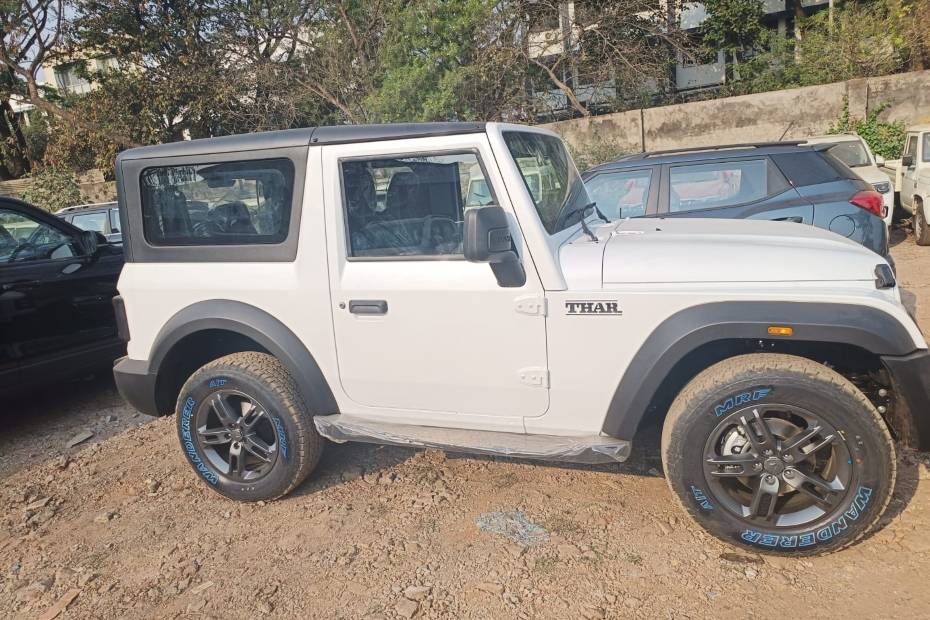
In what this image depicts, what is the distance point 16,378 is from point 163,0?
1623 centimetres

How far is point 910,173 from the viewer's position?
9.23 m

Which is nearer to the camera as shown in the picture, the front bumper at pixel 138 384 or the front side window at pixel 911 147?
the front bumper at pixel 138 384

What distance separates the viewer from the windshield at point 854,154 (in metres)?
8.59

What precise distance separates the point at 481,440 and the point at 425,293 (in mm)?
731

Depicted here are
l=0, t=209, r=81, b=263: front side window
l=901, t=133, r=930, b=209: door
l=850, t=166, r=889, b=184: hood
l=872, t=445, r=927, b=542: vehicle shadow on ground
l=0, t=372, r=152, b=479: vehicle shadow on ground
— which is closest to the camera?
l=872, t=445, r=927, b=542: vehicle shadow on ground

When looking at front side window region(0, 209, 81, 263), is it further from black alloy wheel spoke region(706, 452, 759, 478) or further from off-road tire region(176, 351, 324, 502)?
black alloy wheel spoke region(706, 452, 759, 478)

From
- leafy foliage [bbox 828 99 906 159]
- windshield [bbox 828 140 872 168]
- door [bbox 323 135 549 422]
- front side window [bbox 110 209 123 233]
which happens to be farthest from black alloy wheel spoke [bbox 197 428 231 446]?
leafy foliage [bbox 828 99 906 159]

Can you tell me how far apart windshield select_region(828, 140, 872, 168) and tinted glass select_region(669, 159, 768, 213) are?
13.0 feet

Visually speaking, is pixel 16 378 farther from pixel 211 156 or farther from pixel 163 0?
pixel 163 0

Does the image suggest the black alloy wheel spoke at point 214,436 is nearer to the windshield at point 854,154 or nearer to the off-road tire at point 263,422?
the off-road tire at point 263,422

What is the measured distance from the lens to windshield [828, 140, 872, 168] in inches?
338

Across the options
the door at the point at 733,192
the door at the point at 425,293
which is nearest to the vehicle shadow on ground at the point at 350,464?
the door at the point at 425,293

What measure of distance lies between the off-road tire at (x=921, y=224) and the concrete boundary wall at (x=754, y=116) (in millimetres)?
3220

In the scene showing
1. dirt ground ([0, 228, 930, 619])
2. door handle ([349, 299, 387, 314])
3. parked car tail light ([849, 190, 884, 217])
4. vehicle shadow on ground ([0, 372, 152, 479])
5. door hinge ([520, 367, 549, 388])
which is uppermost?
parked car tail light ([849, 190, 884, 217])
